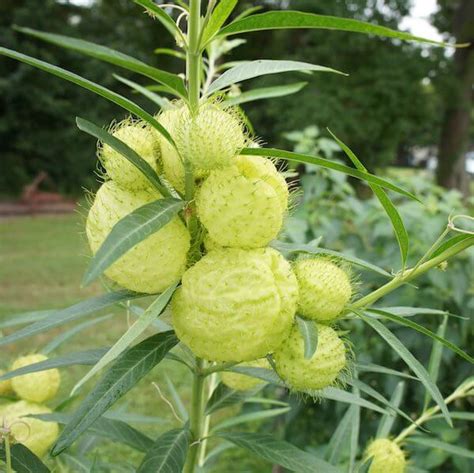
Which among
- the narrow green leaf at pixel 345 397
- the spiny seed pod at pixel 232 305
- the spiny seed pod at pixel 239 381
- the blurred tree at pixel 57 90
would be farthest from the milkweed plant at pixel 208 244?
the blurred tree at pixel 57 90

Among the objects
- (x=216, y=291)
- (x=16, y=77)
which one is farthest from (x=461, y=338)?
(x=16, y=77)

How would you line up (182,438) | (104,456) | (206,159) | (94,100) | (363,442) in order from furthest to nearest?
1. (94,100)
2. (104,456)
3. (363,442)
4. (182,438)
5. (206,159)

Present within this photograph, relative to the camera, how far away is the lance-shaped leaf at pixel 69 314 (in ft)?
2.34

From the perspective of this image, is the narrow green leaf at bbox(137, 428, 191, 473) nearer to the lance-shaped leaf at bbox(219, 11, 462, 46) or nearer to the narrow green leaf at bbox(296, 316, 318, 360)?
the narrow green leaf at bbox(296, 316, 318, 360)

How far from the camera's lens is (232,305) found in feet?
2.16

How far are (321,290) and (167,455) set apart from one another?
316 mm

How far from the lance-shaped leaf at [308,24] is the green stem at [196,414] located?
0.46 meters

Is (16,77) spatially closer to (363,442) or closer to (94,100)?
(94,100)

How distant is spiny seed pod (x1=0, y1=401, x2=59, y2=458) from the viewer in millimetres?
948

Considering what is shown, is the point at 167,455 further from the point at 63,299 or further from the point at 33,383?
the point at 63,299

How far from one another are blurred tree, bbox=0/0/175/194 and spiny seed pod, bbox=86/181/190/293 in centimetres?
1261

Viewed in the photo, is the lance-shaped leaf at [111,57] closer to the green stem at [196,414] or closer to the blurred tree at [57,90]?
the green stem at [196,414]

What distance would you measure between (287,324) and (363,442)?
6.30ft

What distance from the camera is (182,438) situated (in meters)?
0.86
